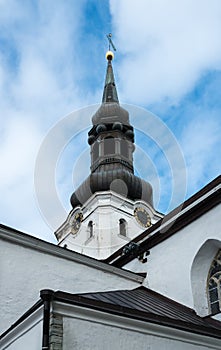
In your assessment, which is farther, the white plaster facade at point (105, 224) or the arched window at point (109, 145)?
the arched window at point (109, 145)

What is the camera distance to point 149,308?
838 cm

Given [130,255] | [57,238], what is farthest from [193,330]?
[57,238]

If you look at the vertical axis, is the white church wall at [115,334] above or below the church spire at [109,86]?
below

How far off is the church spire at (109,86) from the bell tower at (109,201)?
386cm

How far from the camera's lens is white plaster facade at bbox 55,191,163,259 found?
23.6 metres

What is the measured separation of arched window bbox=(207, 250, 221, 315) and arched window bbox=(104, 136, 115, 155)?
17.1 metres

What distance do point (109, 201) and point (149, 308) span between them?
16.2 m

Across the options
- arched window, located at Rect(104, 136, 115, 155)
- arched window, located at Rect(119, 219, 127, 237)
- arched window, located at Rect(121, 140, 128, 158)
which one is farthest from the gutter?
arched window, located at Rect(121, 140, 128, 158)

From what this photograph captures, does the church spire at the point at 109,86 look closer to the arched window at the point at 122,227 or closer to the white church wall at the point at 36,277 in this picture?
the arched window at the point at 122,227

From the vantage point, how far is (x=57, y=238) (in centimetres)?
2755

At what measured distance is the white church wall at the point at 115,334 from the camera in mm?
6512

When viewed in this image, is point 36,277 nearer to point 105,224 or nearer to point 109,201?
point 105,224

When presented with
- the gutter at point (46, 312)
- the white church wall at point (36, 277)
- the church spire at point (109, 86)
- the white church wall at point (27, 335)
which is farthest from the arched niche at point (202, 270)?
the church spire at point (109, 86)

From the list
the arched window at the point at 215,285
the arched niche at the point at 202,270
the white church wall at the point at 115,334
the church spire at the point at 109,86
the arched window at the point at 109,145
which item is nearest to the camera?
the white church wall at the point at 115,334
